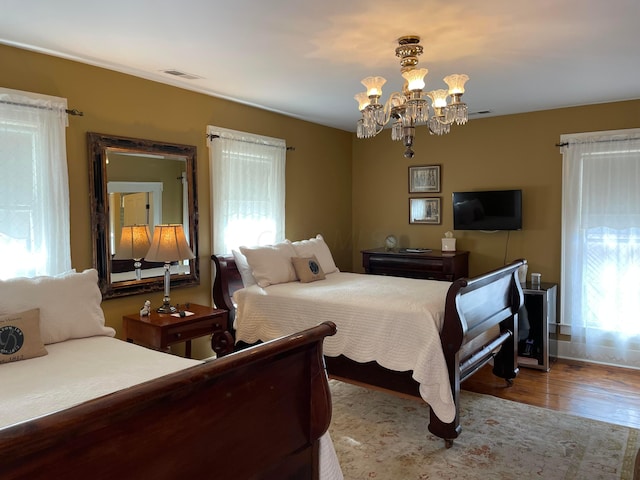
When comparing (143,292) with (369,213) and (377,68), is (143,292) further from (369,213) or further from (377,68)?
(369,213)

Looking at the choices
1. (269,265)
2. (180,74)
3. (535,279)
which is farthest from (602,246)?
(180,74)

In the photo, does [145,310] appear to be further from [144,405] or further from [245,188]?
[144,405]

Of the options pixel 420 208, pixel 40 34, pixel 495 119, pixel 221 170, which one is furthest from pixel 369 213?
pixel 40 34

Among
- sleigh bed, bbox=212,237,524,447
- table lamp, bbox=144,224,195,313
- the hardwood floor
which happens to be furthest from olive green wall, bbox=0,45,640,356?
the hardwood floor

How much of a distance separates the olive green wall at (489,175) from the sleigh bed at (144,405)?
150 inches

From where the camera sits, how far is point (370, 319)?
326 cm

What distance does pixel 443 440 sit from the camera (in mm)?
3012

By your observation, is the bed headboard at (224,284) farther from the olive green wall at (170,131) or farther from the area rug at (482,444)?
the area rug at (482,444)

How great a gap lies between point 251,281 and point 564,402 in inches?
106

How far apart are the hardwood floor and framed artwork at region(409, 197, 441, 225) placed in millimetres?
1876

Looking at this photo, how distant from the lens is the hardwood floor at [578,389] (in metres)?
3.49

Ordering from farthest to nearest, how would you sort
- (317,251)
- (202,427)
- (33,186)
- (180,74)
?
(317,251) < (180,74) < (33,186) < (202,427)

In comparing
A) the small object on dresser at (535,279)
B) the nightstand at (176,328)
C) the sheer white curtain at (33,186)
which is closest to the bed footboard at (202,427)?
the nightstand at (176,328)

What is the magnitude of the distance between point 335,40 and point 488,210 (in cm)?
296
